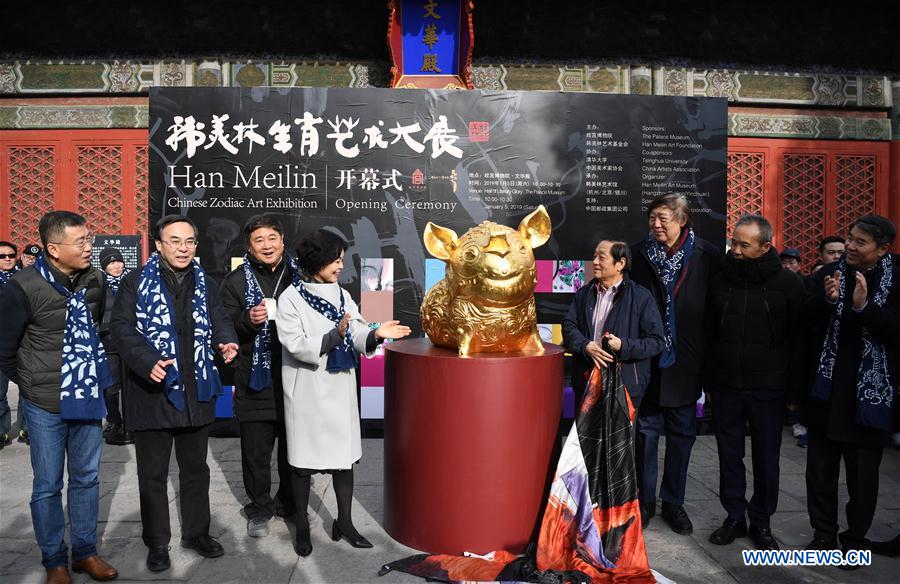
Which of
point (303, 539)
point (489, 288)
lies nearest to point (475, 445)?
point (489, 288)

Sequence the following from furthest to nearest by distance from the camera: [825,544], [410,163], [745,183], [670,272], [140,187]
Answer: [745,183] → [140,187] → [410,163] → [670,272] → [825,544]

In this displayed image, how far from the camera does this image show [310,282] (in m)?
3.13

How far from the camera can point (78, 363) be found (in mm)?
2758

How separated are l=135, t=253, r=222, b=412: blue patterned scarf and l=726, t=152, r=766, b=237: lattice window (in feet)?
20.7

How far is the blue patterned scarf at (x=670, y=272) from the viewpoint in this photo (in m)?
3.54

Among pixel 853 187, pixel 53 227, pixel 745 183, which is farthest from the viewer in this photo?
pixel 853 187

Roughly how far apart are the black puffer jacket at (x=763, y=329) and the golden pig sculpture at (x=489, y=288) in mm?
1020

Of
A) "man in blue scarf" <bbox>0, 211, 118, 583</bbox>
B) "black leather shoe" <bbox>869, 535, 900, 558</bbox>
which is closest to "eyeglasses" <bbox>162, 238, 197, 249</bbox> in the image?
"man in blue scarf" <bbox>0, 211, 118, 583</bbox>

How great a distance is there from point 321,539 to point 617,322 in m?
1.94

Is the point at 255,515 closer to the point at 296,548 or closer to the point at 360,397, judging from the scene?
the point at 296,548

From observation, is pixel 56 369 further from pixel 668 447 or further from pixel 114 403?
pixel 668 447

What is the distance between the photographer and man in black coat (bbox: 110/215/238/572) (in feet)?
9.46

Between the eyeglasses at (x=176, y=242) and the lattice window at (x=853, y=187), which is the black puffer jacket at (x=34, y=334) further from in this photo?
the lattice window at (x=853, y=187)

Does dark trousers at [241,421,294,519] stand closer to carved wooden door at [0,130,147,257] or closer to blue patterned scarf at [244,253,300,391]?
blue patterned scarf at [244,253,300,391]
